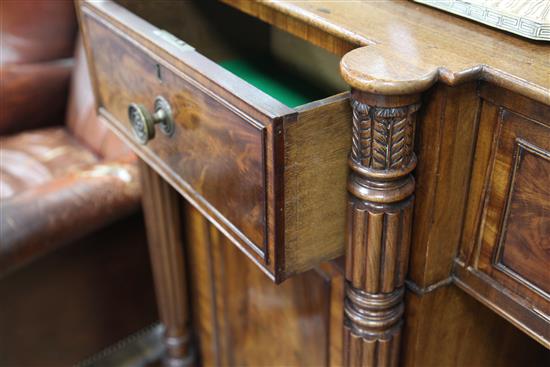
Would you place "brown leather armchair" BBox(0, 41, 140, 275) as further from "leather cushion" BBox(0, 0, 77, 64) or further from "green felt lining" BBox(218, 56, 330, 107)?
"green felt lining" BBox(218, 56, 330, 107)

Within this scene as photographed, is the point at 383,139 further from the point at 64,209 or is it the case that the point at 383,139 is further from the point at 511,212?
the point at 64,209

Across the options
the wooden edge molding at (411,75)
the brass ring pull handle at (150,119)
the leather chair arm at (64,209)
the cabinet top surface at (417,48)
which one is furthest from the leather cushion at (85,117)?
the wooden edge molding at (411,75)

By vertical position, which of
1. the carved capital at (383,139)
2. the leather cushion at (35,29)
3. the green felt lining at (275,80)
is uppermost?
the carved capital at (383,139)

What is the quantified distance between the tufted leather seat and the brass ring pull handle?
273mm

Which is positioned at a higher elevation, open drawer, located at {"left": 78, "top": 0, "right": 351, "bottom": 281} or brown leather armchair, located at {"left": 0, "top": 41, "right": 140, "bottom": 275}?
open drawer, located at {"left": 78, "top": 0, "right": 351, "bottom": 281}

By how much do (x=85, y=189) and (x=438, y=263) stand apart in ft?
1.83

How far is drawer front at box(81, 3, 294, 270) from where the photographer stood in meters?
0.54

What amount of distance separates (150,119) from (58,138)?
0.66 metres

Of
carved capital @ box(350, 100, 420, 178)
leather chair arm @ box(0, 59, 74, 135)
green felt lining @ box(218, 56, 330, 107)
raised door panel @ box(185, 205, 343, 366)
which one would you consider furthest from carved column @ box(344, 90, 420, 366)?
leather chair arm @ box(0, 59, 74, 135)

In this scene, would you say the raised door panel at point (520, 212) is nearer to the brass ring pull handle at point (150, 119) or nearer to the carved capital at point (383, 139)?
the carved capital at point (383, 139)

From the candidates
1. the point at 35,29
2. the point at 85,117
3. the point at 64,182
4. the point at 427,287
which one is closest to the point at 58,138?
the point at 85,117

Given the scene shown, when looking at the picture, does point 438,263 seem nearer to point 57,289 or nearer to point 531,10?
point 531,10

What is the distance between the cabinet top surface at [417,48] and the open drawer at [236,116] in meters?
0.05

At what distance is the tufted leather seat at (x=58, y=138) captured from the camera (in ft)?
3.10
